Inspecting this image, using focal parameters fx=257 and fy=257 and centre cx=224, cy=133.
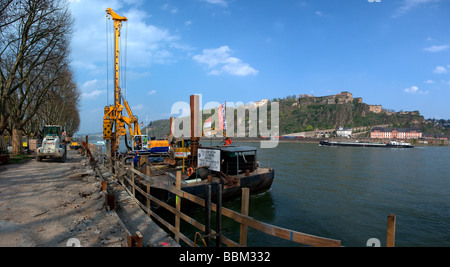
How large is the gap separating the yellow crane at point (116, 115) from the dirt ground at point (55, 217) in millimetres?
8952

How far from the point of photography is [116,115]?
23.2 meters

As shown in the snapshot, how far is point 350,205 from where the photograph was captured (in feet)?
54.4

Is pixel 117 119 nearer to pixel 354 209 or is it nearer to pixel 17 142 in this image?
pixel 17 142

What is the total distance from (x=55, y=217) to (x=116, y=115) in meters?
16.8

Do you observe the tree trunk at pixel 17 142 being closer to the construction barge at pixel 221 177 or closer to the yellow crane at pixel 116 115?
the yellow crane at pixel 116 115

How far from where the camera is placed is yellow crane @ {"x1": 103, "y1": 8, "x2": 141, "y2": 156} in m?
21.5

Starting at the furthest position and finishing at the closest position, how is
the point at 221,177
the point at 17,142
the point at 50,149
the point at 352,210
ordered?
the point at 17,142 < the point at 50,149 < the point at 352,210 < the point at 221,177

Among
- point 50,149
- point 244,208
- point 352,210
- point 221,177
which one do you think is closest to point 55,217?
point 244,208

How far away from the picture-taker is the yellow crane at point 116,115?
21.5 m
